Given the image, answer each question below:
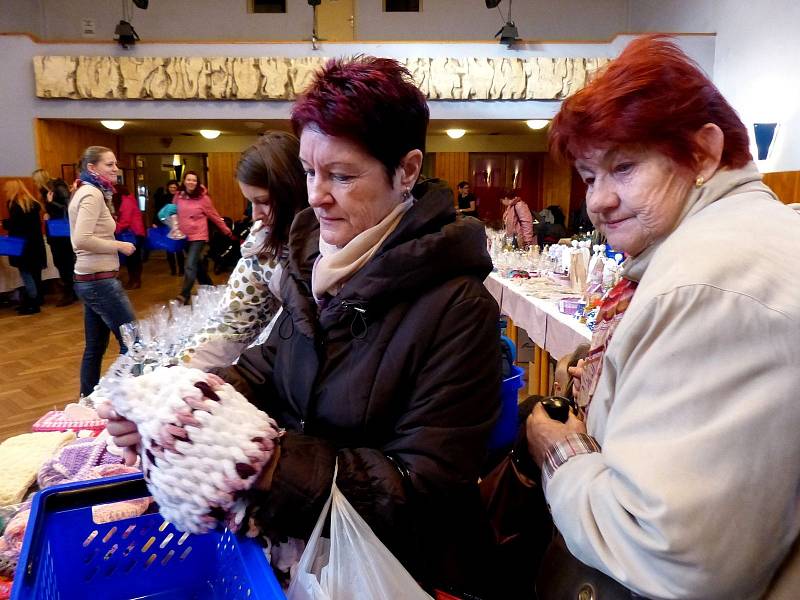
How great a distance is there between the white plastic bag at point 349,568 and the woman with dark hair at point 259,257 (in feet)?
3.31

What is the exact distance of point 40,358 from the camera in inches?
228

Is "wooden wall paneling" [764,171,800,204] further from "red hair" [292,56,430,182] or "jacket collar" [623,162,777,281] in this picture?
"red hair" [292,56,430,182]

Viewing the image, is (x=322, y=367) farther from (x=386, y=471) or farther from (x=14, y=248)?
(x=14, y=248)

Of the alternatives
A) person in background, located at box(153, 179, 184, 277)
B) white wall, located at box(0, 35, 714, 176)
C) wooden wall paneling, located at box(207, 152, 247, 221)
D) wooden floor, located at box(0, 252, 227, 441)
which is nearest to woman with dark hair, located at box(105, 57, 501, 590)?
wooden floor, located at box(0, 252, 227, 441)

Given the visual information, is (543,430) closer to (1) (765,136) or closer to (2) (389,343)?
(2) (389,343)

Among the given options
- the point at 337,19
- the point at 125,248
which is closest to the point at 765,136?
the point at 125,248

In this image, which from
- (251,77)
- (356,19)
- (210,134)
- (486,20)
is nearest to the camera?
(251,77)

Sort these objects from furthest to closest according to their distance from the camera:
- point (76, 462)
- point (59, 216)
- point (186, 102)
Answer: point (186, 102) → point (59, 216) → point (76, 462)

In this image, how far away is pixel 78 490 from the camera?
3.55 feet

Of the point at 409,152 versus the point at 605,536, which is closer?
the point at 605,536

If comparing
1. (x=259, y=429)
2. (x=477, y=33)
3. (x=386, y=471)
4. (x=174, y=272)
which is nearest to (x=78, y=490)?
(x=259, y=429)

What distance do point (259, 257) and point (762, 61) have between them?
31.0ft

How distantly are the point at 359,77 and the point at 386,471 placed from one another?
70 cm

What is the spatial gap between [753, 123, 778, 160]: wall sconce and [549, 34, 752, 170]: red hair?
8493 millimetres
